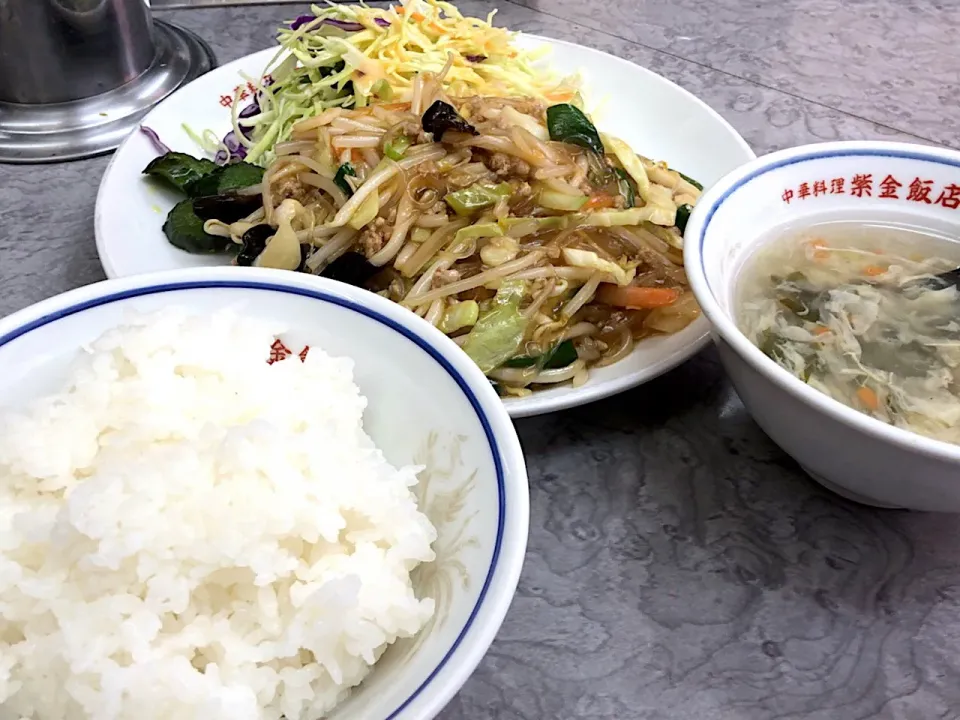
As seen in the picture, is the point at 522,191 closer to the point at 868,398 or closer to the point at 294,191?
the point at 294,191

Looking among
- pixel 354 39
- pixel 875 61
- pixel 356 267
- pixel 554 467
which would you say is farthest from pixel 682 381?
pixel 875 61

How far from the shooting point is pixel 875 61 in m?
3.54

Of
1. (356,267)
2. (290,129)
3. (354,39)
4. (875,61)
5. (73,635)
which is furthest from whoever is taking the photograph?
(875,61)

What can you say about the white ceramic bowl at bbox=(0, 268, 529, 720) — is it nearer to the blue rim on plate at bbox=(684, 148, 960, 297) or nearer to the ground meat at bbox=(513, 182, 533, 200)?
the ground meat at bbox=(513, 182, 533, 200)

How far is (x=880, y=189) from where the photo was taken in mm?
1778

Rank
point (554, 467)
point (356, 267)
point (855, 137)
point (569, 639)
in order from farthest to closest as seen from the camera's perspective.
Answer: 1. point (855, 137)
2. point (356, 267)
3. point (554, 467)
4. point (569, 639)

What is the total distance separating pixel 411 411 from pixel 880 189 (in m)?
1.21

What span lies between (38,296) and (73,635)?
1.38 m

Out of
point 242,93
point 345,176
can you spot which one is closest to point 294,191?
point 345,176

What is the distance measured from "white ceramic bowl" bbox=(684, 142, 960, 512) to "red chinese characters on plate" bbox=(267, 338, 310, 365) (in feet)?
2.32

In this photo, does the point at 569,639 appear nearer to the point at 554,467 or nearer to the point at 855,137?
the point at 554,467

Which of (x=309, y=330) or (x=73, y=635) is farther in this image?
(x=309, y=330)

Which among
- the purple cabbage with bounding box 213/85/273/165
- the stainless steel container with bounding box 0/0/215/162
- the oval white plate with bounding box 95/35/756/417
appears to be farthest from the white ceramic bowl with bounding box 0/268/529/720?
the stainless steel container with bounding box 0/0/215/162

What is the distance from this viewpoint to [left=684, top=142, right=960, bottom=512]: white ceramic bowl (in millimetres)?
1228
